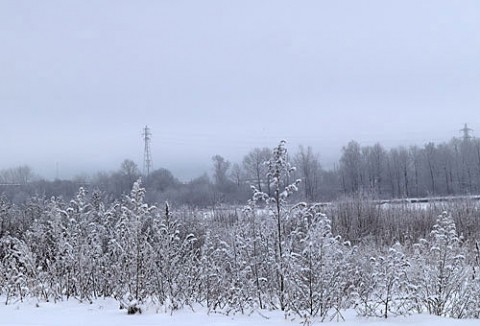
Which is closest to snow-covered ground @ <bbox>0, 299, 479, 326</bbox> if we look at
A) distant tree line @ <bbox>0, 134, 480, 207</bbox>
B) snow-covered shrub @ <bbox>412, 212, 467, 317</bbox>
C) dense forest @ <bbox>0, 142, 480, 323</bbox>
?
dense forest @ <bbox>0, 142, 480, 323</bbox>

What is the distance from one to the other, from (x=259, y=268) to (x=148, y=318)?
1.97 m

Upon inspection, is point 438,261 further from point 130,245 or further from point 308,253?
point 130,245

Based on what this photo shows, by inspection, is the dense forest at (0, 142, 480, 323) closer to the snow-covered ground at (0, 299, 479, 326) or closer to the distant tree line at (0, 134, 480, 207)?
the snow-covered ground at (0, 299, 479, 326)

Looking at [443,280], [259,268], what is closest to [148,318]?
[259,268]

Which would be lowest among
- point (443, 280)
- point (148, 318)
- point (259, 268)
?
point (148, 318)

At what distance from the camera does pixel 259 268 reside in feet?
28.2

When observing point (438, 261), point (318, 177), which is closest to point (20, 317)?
point (438, 261)

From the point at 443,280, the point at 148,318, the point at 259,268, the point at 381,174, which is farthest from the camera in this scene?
the point at 381,174

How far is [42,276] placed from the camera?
31.9ft

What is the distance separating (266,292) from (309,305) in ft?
3.87

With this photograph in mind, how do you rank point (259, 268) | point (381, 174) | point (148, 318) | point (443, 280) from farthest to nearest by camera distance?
point (381, 174) → point (259, 268) → point (148, 318) → point (443, 280)

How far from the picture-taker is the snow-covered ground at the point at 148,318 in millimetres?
6766

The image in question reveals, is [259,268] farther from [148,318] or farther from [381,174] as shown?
[381,174]

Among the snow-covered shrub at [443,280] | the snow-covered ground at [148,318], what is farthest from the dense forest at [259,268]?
the snow-covered ground at [148,318]
